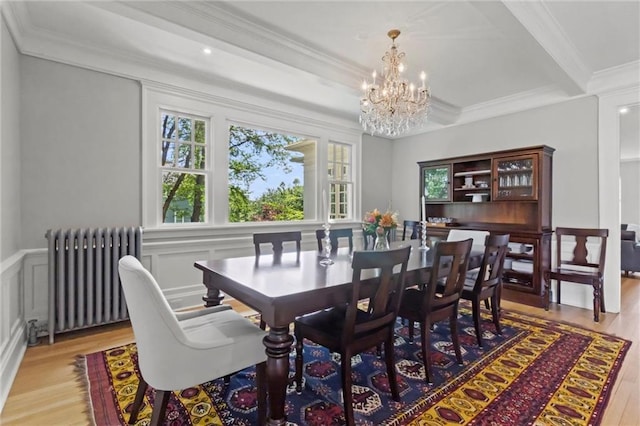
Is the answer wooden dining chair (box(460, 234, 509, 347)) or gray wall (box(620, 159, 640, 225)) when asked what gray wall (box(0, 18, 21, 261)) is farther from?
gray wall (box(620, 159, 640, 225))

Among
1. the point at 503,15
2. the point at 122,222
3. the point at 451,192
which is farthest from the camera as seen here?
the point at 451,192

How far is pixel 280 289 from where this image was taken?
166cm

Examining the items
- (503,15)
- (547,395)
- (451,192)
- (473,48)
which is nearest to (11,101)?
(503,15)

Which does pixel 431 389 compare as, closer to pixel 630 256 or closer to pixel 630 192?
pixel 630 256

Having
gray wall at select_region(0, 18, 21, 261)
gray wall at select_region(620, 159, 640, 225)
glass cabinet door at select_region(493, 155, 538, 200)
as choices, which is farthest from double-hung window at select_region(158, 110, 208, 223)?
gray wall at select_region(620, 159, 640, 225)

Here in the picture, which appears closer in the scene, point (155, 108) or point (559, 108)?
point (155, 108)

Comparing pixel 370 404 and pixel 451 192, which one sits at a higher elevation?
pixel 451 192

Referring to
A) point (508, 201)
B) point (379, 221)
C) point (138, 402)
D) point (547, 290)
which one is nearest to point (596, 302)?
point (547, 290)

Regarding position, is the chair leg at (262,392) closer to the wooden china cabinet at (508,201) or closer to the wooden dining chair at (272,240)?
the wooden dining chair at (272,240)

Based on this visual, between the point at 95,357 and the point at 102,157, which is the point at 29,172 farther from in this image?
the point at 95,357

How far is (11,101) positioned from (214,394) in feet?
8.60

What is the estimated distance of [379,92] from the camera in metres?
2.86

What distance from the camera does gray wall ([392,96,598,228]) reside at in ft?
12.3

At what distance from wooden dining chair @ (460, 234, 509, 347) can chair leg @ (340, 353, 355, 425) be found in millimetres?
1400
